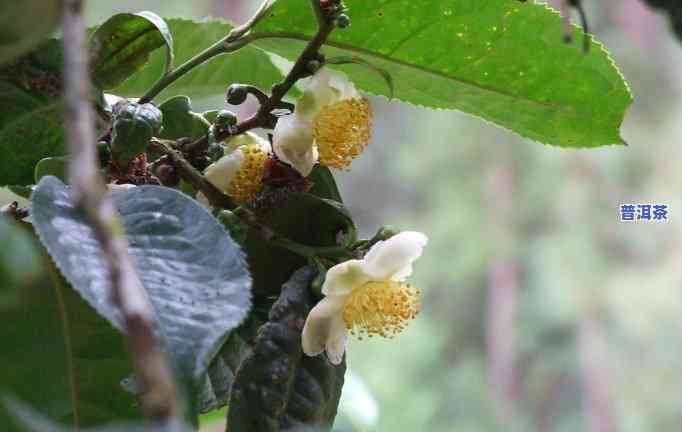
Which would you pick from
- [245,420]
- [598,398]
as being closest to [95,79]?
[245,420]

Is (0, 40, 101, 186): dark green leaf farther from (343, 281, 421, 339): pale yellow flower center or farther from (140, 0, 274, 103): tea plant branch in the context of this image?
(343, 281, 421, 339): pale yellow flower center

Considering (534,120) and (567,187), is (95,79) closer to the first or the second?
(534,120)

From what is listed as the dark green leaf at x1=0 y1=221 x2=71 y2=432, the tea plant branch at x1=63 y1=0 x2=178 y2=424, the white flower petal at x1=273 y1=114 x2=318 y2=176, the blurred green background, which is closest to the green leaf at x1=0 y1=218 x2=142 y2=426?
the dark green leaf at x1=0 y1=221 x2=71 y2=432

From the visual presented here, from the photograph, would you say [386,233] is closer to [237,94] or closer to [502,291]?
[237,94]

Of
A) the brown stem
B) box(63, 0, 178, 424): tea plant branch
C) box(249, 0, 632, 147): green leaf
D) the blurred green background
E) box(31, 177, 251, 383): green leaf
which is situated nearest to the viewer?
box(63, 0, 178, 424): tea plant branch

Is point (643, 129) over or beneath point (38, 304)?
beneath

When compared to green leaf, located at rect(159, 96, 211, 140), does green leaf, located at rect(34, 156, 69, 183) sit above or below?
above

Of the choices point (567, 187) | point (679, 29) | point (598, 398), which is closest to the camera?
point (679, 29)
